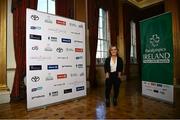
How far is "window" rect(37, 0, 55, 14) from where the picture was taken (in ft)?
17.4

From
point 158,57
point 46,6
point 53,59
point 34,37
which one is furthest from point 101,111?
point 46,6

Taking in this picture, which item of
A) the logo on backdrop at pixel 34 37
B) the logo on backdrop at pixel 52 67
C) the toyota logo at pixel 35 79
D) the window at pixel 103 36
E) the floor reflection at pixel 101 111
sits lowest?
the floor reflection at pixel 101 111

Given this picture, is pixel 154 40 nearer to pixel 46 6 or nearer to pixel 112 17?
pixel 46 6

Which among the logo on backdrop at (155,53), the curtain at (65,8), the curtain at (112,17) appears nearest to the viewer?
the logo on backdrop at (155,53)

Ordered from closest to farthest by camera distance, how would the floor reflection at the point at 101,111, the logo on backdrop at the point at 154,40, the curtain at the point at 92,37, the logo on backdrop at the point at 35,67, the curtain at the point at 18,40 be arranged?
the floor reflection at the point at 101,111 → the logo on backdrop at the point at 35,67 → the logo on backdrop at the point at 154,40 → the curtain at the point at 18,40 → the curtain at the point at 92,37

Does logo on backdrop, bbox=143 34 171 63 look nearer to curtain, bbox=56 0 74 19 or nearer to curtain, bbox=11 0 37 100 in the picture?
curtain, bbox=56 0 74 19

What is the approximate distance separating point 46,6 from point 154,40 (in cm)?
322

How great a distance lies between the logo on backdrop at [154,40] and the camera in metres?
4.34

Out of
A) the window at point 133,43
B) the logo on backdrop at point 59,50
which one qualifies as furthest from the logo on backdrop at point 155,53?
the window at point 133,43

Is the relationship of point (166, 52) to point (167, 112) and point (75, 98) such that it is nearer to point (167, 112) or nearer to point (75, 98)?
point (167, 112)

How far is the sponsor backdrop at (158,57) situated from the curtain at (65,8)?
2355mm

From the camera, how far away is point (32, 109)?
3703mm

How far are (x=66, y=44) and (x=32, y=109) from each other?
162 cm

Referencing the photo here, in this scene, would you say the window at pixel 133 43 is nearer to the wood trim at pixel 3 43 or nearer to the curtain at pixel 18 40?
the curtain at pixel 18 40
